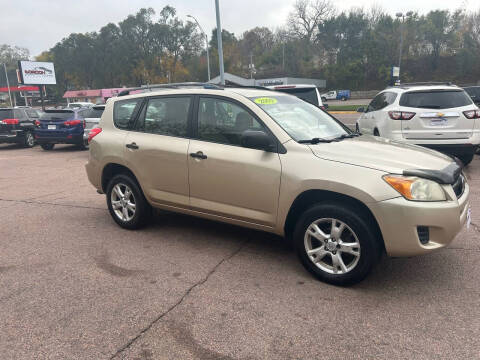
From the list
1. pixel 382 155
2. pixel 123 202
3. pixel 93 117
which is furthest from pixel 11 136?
pixel 382 155

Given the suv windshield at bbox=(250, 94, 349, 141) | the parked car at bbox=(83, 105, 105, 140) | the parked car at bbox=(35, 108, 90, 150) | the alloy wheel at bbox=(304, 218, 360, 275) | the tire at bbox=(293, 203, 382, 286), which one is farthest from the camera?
the parked car at bbox=(35, 108, 90, 150)

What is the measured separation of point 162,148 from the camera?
173 inches

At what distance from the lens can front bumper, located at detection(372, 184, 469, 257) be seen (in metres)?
3.02

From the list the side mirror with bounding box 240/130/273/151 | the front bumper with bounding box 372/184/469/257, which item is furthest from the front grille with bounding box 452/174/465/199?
the side mirror with bounding box 240/130/273/151

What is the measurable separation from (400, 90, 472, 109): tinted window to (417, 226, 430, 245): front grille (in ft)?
16.5

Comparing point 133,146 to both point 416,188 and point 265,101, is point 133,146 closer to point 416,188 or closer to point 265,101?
point 265,101

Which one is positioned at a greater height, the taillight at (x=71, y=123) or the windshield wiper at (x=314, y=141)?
the windshield wiper at (x=314, y=141)

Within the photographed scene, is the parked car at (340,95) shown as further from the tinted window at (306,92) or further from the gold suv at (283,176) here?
the gold suv at (283,176)

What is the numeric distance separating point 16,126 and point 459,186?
52.3ft

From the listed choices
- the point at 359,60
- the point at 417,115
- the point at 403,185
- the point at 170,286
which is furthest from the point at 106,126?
the point at 359,60

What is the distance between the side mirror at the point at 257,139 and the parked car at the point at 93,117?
1062 centimetres

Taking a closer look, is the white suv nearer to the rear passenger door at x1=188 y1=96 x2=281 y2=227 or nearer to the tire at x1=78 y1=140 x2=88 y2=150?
the rear passenger door at x1=188 y1=96 x2=281 y2=227

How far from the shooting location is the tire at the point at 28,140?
1543 cm

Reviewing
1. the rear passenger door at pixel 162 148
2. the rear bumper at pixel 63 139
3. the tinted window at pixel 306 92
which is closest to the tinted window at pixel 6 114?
the rear bumper at pixel 63 139
